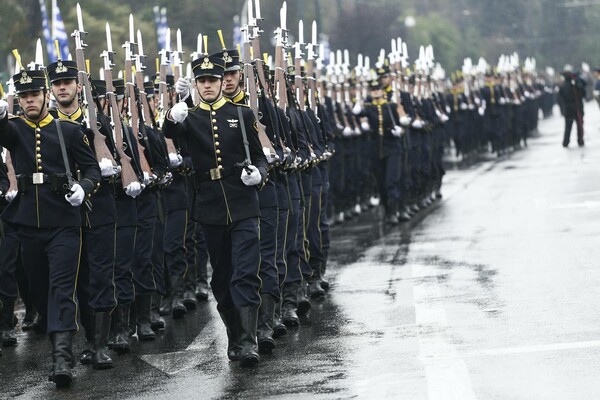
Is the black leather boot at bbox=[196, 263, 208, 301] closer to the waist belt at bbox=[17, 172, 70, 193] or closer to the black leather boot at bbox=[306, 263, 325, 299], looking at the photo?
the black leather boot at bbox=[306, 263, 325, 299]

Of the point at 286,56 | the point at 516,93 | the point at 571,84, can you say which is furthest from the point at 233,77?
the point at 516,93

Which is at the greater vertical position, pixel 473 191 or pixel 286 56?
pixel 286 56

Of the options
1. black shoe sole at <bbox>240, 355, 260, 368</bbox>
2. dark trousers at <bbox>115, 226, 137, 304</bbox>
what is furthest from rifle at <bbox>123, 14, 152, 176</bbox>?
black shoe sole at <bbox>240, 355, 260, 368</bbox>

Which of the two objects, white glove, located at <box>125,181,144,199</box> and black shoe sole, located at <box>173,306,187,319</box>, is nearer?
white glove, located at <box>125,181,144,199</box>

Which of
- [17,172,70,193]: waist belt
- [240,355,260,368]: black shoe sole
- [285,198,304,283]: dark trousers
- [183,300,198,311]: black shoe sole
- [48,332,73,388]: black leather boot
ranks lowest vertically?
[183,300,198,311]: black shoe sole

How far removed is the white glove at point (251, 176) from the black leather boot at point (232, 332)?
2.65 feet

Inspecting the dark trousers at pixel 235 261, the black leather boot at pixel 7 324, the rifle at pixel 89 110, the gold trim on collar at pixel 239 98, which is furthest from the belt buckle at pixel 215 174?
the black leather boot at pixel 7 324

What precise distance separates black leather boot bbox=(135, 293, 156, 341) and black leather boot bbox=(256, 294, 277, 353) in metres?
1.20

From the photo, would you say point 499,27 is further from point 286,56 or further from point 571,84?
point 286,56

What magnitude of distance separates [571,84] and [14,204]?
27.6m

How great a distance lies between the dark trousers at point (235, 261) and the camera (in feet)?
32.7

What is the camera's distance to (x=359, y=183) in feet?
75.0

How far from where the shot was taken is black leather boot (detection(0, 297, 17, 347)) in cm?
1155

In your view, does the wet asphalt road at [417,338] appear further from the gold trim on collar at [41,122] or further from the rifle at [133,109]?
the gold trim on collar at [41,122]
